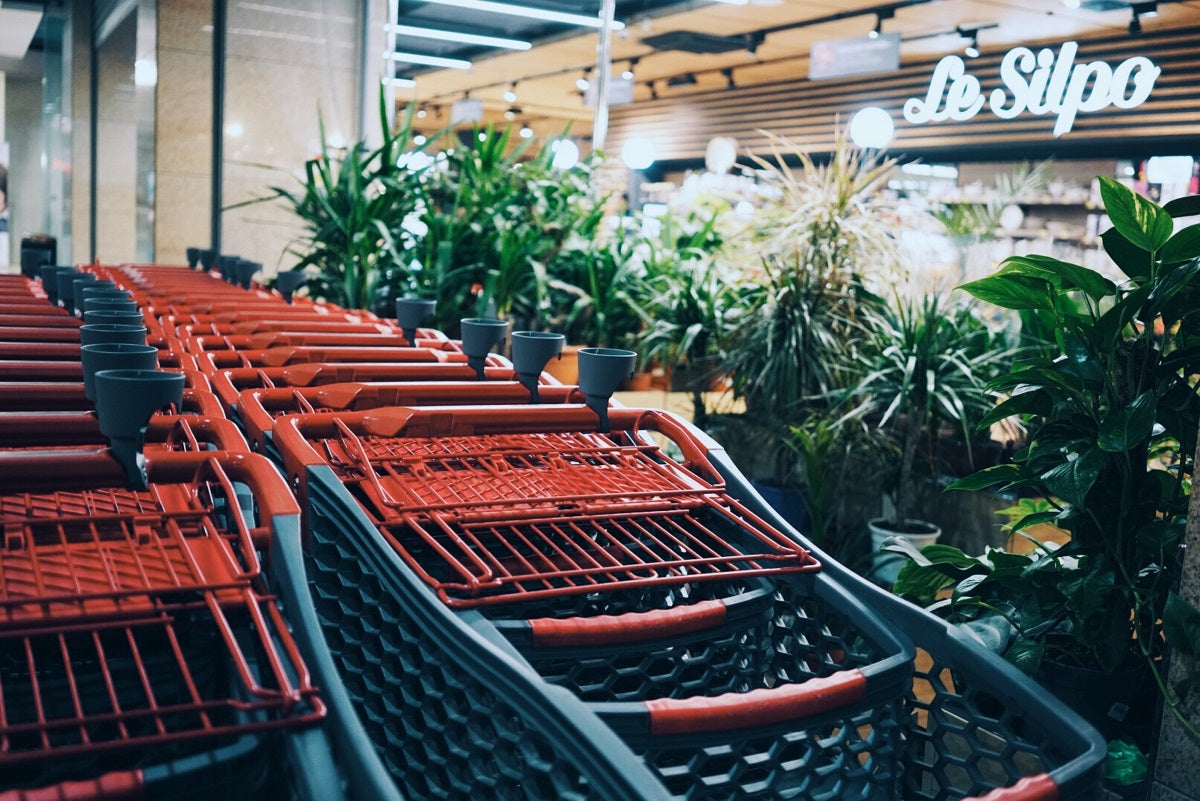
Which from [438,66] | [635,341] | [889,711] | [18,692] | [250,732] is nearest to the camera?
[250,732]

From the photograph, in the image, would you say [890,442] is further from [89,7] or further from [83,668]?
[89,7]

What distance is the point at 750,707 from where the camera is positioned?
97 cm

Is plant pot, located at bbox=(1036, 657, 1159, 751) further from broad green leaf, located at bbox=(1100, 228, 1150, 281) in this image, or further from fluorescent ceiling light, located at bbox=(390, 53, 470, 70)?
fluorescent ceiling light, located at bbox=(390, 53, 470, 70)

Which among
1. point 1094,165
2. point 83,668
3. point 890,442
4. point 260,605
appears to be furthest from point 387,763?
point 1094,165

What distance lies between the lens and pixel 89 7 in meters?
9.29

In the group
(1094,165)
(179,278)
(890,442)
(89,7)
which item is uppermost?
(89,7)

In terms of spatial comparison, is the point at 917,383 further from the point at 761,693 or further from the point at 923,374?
the point at 761,693

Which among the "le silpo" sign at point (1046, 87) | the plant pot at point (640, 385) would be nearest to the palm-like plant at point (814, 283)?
the plant pot at point (640, 385)

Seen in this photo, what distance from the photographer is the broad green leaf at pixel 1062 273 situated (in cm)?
154

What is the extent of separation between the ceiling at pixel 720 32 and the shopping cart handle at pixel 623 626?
17.2 feet

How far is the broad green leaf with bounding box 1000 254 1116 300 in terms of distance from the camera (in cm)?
154

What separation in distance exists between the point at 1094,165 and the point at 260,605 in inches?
392

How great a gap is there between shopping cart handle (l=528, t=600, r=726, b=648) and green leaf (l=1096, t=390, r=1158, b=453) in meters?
0.66

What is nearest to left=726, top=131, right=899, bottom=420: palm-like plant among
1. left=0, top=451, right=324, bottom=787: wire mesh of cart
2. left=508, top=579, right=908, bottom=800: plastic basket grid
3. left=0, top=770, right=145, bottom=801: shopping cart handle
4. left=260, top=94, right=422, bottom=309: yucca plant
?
left=260, top=94, right=422, bottom=309: yucca plant
